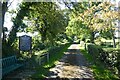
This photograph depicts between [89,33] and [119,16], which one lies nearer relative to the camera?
[119,16]

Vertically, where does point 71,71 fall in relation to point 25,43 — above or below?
below

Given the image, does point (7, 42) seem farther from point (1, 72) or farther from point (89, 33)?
point (89, 33)

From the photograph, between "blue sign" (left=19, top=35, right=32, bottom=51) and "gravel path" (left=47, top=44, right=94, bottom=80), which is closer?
"gravel path" (left=47, top=44, right=94, bottom=80)

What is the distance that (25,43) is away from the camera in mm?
18188

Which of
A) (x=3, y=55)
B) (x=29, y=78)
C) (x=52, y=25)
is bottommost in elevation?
(x=29, y=78)

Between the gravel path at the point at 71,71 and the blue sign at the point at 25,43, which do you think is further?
the blue sign at the point at 25,43

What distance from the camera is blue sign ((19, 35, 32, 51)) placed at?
59.2 feet

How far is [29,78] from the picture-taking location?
1278cm

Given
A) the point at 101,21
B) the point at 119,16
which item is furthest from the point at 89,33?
the point at 119,16

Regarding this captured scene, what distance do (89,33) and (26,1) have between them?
3134 centimetres

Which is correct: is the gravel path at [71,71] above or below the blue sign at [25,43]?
below

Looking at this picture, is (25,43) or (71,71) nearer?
(71,71)

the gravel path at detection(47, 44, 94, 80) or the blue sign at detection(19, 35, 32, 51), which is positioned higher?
the blue sign at detection(19, 35, 32, 51)

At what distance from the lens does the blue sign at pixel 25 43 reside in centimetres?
1806
